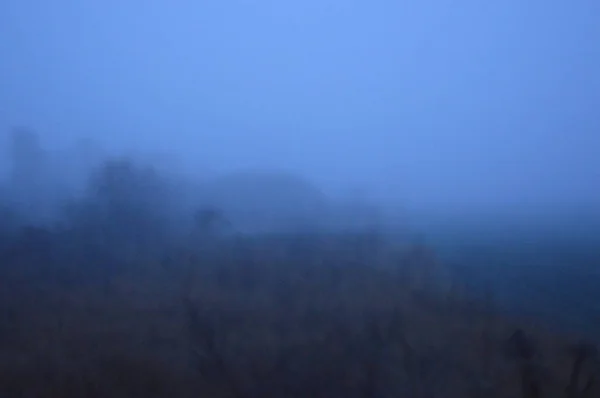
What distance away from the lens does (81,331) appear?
4.74m

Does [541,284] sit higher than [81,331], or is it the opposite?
[541,284]

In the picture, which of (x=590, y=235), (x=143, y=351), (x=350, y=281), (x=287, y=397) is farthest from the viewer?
(x=590, y=235)

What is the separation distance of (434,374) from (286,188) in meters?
2.09

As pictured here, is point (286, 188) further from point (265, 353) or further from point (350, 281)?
point (265, 353)

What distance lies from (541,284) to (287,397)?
7.34 feet

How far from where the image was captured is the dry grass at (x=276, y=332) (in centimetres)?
436

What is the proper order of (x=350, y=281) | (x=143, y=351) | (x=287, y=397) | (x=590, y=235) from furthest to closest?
1. (x=590, y=235)
2. (x=350, y=281)
3. (x=143, y=351)
4. (x=287, y=397)

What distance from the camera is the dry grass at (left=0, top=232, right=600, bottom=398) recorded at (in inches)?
172

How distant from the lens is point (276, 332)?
15.6ft

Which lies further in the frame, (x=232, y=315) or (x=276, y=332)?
(x=232, y=315)

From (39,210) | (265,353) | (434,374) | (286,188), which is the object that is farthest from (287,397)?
(39,210)

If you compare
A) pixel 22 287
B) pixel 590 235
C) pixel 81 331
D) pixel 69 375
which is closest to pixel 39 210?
pixel 22 287

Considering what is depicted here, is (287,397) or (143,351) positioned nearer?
(287,397)

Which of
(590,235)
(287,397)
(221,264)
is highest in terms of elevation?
(590,235)
